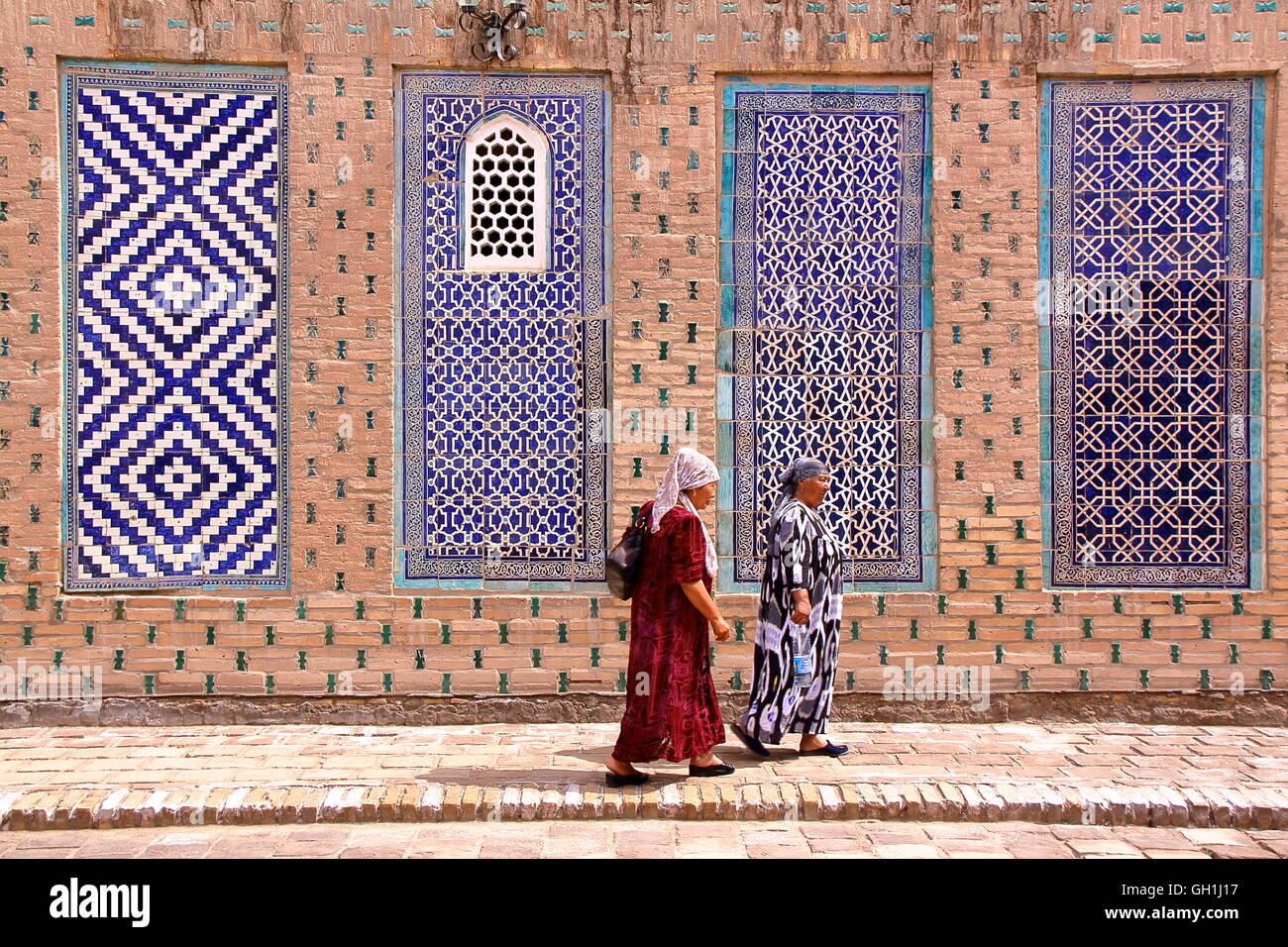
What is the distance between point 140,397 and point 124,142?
139 cm

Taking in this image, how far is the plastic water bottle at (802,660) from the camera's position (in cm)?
601

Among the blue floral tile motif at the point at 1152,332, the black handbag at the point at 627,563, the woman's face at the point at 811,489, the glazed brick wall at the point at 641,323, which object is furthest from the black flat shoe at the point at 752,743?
the blue floral tile motif at the point at 1152,332

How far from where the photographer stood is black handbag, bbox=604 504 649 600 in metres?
5.47

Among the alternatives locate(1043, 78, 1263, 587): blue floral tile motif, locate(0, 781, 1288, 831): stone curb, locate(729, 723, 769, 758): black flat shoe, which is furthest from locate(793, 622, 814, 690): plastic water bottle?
locate(1043, 78, 1263, 587): blue floral tile motif

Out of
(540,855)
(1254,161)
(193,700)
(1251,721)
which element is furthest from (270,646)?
(1254,161)

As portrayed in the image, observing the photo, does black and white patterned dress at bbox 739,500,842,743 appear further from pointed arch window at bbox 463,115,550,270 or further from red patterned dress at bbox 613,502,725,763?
pointed arch window at bbox 463,115,550,270

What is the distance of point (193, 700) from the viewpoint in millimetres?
6762

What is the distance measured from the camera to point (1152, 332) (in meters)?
6.96

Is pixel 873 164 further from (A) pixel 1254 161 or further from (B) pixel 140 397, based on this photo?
(B) pixel 140 397

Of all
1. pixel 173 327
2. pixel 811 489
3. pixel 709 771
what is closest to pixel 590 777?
pixel 709 771

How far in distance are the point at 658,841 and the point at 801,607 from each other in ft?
4.49

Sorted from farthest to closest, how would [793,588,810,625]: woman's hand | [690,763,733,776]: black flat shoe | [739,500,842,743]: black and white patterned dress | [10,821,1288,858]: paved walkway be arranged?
[739,500,842,743]: black and white patterned dress
[793,588,810,625]: woman's hand
[690,763,733,776]: black flat shoe
[10,821,1288,858]: paved walkway

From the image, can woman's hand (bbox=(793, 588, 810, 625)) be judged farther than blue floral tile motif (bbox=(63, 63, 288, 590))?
No

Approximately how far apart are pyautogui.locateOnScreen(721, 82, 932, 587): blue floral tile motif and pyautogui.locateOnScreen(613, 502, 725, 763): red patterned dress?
5.05ft
